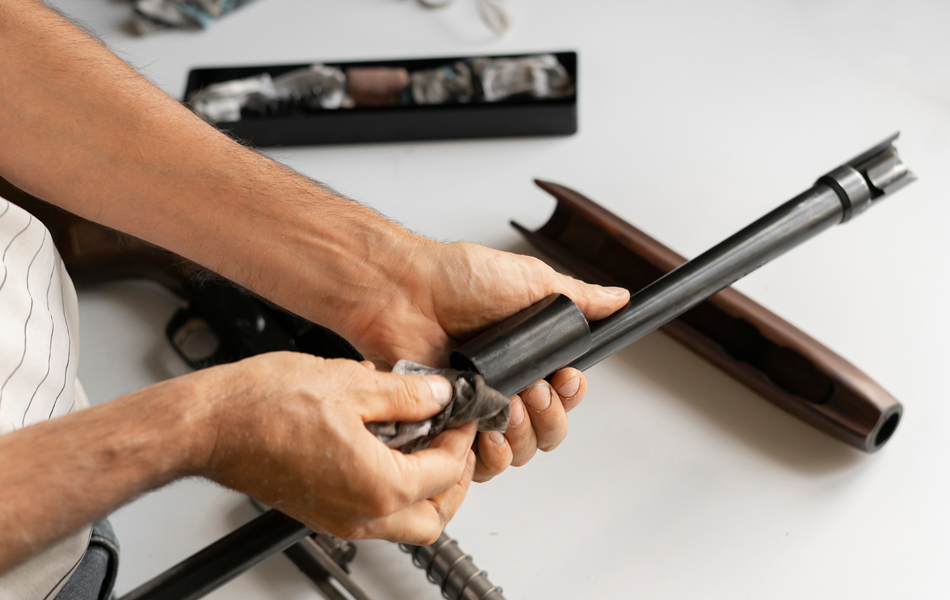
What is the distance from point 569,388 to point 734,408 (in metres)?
0.32

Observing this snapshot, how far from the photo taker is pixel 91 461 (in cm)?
45

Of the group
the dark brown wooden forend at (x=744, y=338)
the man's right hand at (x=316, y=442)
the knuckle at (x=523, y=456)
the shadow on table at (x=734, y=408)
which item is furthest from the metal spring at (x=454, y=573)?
the dark brown wooden forend at (x=744, y=338)

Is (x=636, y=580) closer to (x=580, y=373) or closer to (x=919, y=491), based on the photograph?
(x=580, y=373)

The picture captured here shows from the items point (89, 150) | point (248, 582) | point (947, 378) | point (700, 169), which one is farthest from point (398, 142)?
point (947, 378)

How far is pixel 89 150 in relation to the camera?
69 centimetres

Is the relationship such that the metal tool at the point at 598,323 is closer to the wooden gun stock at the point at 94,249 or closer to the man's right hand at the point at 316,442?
the man's right hand at the point at 316,442

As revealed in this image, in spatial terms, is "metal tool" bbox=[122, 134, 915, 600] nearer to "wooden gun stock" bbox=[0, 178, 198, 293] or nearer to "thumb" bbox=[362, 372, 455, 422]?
"thumb" bbox=[362, 372, 455, 422]

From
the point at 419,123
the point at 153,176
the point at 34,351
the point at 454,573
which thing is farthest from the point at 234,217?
the point at 419,123

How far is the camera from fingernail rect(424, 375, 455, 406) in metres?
0.55

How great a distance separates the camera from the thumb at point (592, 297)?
688mm

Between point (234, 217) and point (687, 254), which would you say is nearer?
point (234, 217)

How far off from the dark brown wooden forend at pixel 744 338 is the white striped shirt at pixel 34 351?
2.16 feet

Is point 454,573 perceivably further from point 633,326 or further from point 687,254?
point 687,254

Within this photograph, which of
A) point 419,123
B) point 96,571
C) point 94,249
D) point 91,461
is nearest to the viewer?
point 91,461
